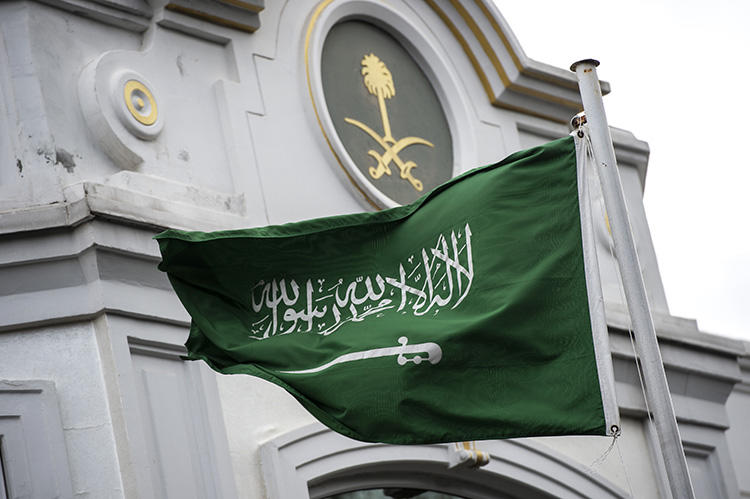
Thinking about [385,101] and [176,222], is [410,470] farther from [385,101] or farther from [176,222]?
[385,101]

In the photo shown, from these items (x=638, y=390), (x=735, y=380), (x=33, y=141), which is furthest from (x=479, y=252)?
(x=735, y=380)

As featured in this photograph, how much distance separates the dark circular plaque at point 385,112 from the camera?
28.2 feet

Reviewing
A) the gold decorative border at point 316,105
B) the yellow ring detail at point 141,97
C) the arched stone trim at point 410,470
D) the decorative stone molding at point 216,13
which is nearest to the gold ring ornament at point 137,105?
the yellow ring detail at point 141,97

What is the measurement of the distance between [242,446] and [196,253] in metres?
1.21

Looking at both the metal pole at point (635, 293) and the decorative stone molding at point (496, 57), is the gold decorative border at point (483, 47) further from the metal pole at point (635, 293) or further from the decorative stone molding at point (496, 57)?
the metal pole at point (635, 293)

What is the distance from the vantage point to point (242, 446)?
7.11 meters

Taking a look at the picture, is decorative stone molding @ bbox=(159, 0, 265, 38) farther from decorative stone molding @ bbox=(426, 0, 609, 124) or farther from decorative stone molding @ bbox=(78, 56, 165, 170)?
decorative stone molding @ bbox=(426, 0, 609, 124)

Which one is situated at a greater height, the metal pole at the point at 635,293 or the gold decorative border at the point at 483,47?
the gold decorative border at the point at 483,47

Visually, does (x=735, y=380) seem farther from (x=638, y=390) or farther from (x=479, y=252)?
(x=479, y=252)

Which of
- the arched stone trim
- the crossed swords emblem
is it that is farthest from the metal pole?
the crossed swords emblem

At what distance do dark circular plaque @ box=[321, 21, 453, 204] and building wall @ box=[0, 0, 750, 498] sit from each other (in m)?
0.12

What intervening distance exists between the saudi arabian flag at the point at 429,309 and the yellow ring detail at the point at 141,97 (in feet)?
4.27

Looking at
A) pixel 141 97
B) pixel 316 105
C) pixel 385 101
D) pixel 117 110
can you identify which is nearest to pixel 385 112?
pixel 385 101

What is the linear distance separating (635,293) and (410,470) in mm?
3000
